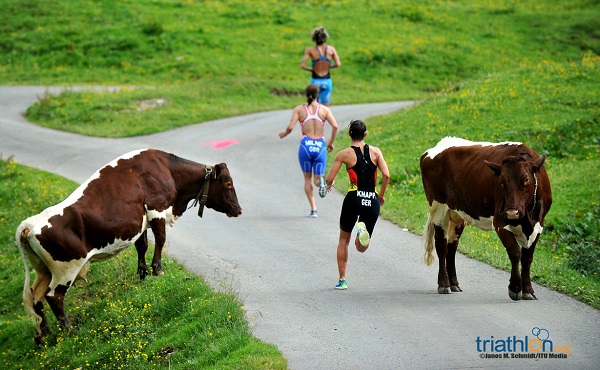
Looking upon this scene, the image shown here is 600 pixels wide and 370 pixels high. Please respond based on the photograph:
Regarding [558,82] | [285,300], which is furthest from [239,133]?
[285,300]

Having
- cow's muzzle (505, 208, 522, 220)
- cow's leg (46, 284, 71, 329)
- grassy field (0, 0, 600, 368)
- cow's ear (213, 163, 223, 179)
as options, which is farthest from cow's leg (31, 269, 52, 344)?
cow's muzzle (505, 208, 522, 220)

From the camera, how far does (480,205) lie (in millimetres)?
10477

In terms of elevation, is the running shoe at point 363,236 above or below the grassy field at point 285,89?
above

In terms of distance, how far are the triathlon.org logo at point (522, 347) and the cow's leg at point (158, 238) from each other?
492cm

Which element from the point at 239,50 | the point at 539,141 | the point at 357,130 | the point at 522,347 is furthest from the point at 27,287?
the point at 239,50

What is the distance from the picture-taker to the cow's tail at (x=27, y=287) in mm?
10594

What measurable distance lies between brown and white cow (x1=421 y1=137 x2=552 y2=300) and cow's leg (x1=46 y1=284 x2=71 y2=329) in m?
5.00

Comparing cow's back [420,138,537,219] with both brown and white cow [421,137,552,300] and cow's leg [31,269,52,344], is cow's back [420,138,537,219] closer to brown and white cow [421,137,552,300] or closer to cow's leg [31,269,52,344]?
brown and white cow [421,137,552,300]

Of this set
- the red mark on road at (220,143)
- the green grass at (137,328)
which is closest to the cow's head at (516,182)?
the green grass at (137,328)

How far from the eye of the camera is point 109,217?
11.0 metres

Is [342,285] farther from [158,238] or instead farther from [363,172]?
[158,238]

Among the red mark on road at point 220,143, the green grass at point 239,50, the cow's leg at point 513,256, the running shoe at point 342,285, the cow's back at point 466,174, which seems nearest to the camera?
the cow's leg at point 513,256

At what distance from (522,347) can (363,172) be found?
3135mm

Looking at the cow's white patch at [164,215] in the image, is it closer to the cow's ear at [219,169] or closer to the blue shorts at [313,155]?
the cow's ear at [219,169]
